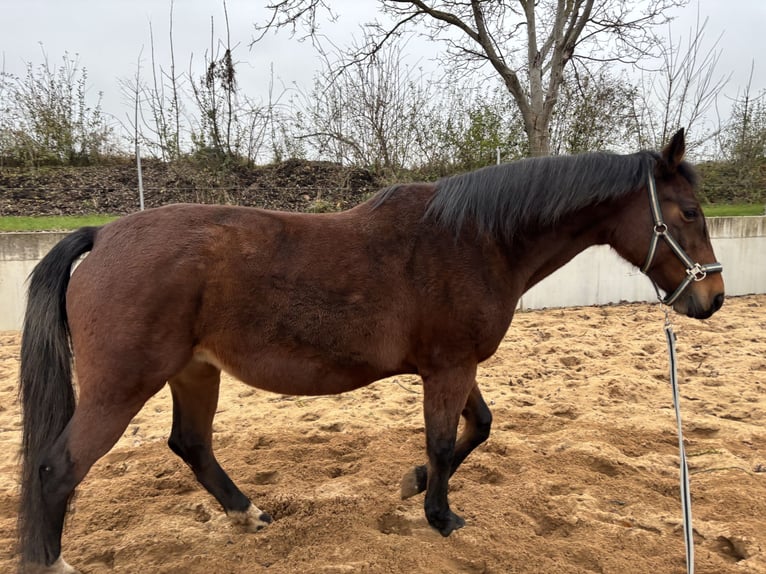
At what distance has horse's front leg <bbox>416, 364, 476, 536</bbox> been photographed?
7.31 feet

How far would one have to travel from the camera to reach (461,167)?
10.4m

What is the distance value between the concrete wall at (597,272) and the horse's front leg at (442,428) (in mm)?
5461

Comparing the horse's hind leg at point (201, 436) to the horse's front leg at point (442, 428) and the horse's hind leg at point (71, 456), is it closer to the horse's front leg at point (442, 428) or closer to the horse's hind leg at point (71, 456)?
the horse's hind leg at point (71, 456)

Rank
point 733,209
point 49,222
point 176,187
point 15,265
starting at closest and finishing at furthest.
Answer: point 15,265 → point 49,222 → point 176,187 → point 733,209

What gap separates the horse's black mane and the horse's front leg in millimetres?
723

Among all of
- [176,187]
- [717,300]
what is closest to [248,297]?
[717,300]

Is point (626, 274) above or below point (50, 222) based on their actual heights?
below

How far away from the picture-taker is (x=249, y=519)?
2.42 meters

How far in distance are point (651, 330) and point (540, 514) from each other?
451 cm

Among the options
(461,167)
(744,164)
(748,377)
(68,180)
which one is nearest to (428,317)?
(748,377)

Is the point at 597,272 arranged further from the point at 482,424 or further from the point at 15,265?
the point at 15,265

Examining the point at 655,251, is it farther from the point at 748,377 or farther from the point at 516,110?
the point at 516,110

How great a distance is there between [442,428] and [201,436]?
50.5 inches

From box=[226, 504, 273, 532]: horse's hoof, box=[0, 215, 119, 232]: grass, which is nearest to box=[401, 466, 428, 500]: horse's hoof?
box=[226, 504, 273, 532]: horse's hoof
